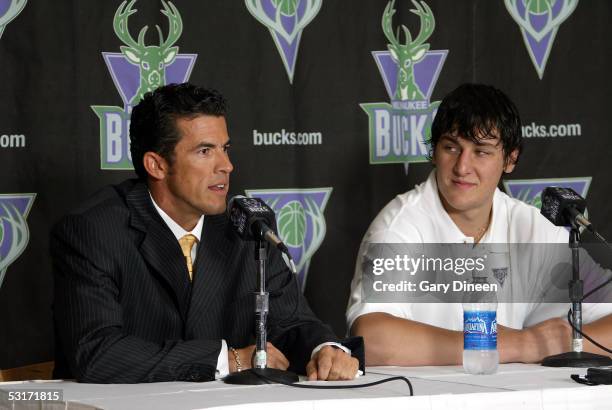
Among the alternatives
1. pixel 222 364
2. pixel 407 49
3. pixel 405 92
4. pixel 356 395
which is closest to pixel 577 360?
pixel 356 395

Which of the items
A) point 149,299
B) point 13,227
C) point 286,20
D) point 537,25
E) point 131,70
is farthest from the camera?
point 537,25

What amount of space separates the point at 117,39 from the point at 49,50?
227mm

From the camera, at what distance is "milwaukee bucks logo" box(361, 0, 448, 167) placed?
3.49m

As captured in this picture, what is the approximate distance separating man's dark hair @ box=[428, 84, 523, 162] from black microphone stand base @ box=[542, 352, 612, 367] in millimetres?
722

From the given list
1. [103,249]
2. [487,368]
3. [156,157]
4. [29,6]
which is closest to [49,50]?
[29,6]

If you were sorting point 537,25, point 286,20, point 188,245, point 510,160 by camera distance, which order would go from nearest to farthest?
point 188,245 < point 510,160 < point 286,20 < point 537,25

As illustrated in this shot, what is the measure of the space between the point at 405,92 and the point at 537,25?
23.1 inches

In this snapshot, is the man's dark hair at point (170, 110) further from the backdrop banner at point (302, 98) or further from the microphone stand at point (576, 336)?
the microphone stand at point (576, 336)

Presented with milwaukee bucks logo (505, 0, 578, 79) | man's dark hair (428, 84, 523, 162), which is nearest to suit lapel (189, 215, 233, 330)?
man's dark hair (428, 84, 523, 162)

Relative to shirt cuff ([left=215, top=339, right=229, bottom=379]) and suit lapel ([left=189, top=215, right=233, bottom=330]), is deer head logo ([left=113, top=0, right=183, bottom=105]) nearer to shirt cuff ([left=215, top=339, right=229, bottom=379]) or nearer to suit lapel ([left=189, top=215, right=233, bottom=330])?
suit lapel ([left=189, top=215, right=233, bottom=330])

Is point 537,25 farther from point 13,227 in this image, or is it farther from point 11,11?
point 13,227

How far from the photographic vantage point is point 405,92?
139 inches

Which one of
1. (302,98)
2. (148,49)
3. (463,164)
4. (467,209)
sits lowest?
(467,209)

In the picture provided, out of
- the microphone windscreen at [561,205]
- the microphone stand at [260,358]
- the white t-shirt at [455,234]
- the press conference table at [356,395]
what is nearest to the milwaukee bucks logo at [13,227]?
the press conference table at [356,395]
